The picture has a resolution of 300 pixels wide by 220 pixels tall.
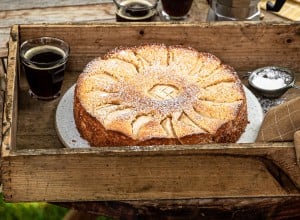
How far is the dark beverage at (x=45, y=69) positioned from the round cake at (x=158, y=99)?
11cm

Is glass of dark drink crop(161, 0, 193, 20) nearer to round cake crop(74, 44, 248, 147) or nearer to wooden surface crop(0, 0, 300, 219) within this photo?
round cake crop(74, 44, 248, 147)

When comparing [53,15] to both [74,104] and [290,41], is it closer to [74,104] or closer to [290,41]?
[74,104]

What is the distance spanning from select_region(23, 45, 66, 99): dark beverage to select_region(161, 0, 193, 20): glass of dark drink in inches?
22.5

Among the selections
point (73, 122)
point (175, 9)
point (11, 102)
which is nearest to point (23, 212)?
point (73, 122)

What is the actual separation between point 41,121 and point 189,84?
51 centimetres

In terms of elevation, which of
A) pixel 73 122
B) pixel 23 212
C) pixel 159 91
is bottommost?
pixel 23 212

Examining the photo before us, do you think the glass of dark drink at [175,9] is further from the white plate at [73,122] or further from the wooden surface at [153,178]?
the wooden surface at [153,178]

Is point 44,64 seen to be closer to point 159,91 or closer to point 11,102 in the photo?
point 11,102

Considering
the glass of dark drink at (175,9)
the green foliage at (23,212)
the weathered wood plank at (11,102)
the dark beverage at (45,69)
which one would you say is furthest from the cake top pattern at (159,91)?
the green foliage at (23,212)

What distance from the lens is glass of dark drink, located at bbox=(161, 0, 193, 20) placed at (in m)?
2.65

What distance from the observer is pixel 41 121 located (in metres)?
2.21

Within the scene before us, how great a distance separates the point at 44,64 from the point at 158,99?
421 mm

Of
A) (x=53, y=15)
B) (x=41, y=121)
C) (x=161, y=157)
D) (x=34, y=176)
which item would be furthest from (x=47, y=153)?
(x=53, y=15)

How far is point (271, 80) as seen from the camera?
7.77 ft
